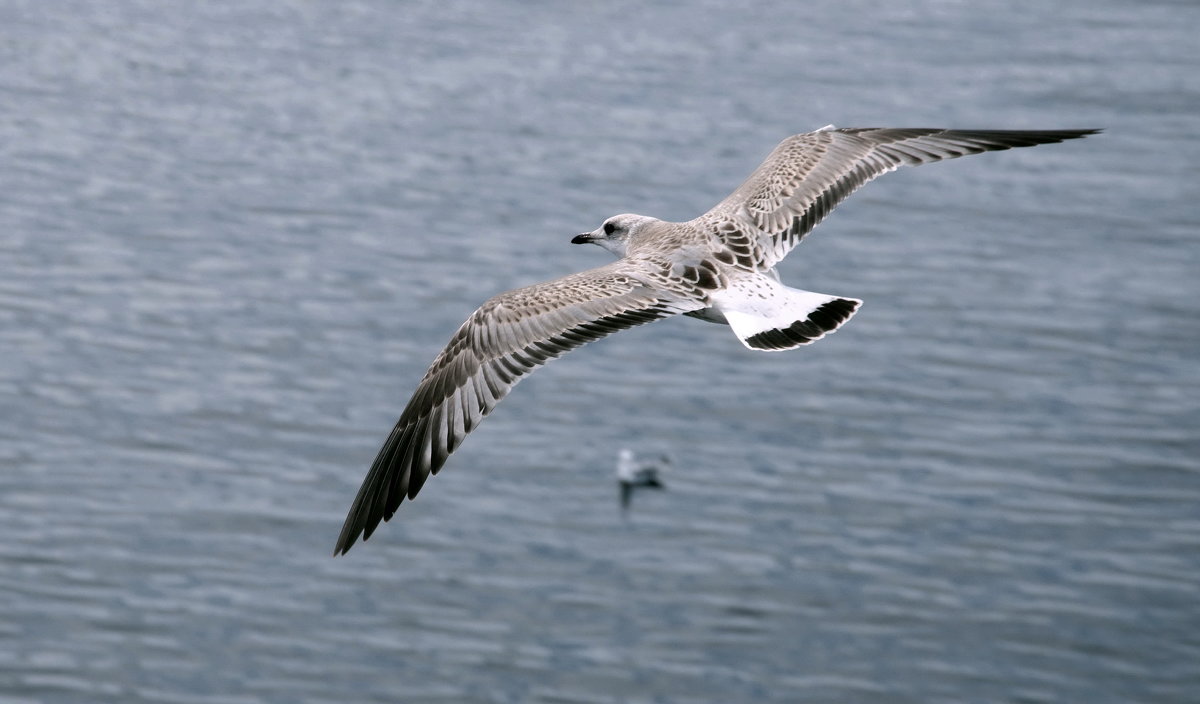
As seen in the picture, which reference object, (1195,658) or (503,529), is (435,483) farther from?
(1195,658)

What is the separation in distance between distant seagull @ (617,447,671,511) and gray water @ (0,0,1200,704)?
366 millimetres

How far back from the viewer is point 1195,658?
23.8 meters

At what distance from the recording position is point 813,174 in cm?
1202

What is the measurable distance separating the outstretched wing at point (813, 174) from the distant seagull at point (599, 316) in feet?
0.08

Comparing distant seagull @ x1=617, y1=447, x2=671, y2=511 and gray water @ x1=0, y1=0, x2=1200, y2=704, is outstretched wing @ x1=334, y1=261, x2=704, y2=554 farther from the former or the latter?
distant seagull @ x1=617, y1=447, x2=671, y2=511

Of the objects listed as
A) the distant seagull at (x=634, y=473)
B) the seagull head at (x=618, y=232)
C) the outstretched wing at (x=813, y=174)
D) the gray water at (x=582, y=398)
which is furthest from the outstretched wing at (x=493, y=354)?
the distant seagull at (x=634, y=473)

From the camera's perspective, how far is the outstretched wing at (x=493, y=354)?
10.3m

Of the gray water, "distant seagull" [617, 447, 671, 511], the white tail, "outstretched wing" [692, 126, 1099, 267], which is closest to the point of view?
the white tail

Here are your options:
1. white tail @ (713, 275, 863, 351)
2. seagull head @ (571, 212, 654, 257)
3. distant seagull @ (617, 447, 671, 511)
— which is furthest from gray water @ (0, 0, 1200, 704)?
white tail @ (713, 275, 863, 351)

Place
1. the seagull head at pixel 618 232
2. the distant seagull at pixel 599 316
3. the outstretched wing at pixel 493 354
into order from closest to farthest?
the distant seagull at pixel 599 316
the outstretched wing at pixel 493 354
the seagull head at pixel 618 232

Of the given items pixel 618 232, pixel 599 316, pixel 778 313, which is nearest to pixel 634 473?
pixel 618 232

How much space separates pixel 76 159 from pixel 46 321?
24.8ft

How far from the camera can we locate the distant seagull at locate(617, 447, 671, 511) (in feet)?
81.7

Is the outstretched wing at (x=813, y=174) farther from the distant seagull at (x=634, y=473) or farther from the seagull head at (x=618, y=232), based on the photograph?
the distant seagull at (x=634, y=473)
